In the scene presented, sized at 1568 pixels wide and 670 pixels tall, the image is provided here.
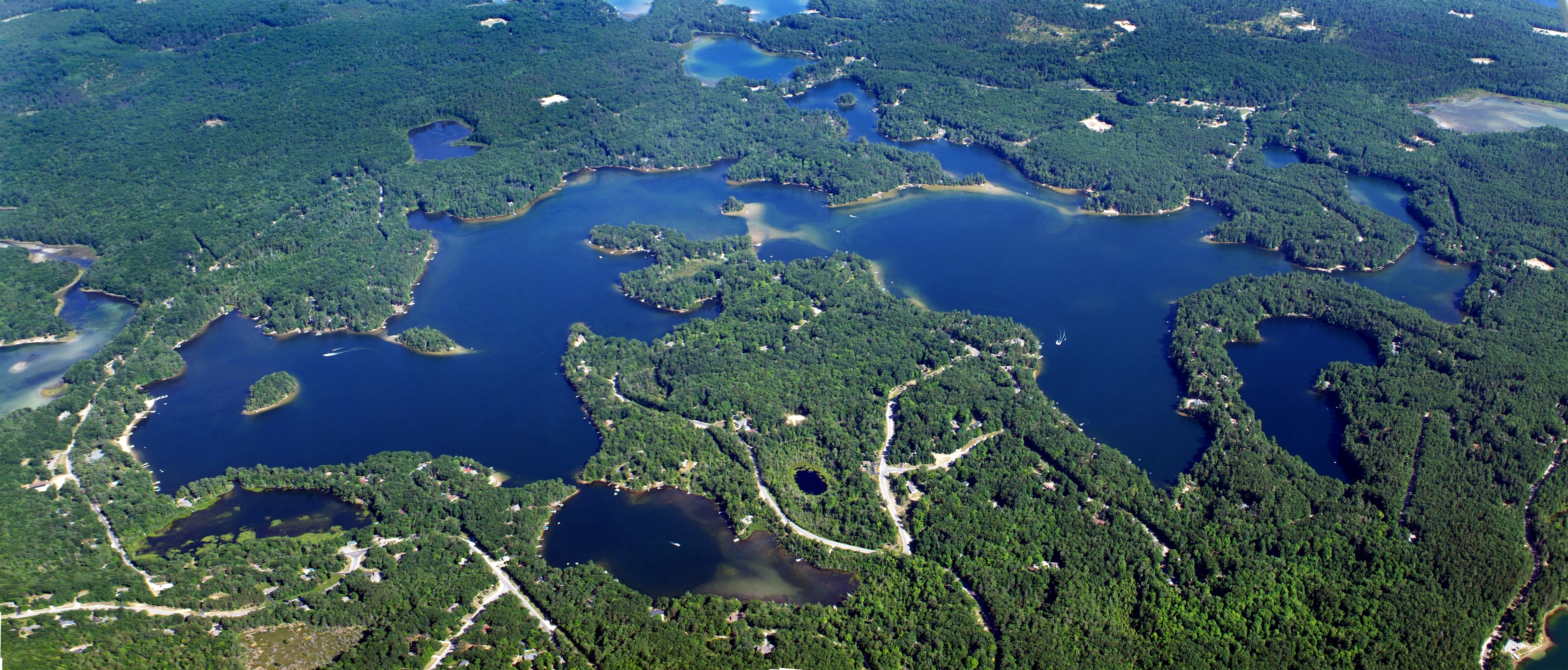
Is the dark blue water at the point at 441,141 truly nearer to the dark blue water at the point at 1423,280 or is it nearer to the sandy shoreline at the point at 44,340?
the sandy shoreline at the point at 44,340

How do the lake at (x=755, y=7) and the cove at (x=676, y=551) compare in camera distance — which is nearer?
the cove at (x=676, y=551)


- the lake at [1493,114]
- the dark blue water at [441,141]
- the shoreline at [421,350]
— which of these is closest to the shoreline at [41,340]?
the shoreline at [421,350]

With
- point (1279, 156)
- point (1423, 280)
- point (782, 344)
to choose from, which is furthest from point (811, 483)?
point (1279, 156)

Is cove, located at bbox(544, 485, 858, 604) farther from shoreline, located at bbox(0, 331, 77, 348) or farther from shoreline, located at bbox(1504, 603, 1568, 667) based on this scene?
shoreline, located at bbox(0, 331, 77, 348)

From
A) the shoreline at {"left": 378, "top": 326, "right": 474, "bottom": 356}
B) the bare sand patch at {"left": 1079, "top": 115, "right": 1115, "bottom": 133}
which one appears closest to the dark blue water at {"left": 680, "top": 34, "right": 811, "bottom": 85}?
the bare sand patch at {"left": 1079, "top": 115, "right": 1115, "bottom": 133}

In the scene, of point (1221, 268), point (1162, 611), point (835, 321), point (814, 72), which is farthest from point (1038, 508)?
point (814, 72)

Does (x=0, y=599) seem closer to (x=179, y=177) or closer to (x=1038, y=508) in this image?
(x=1038, y=508)
